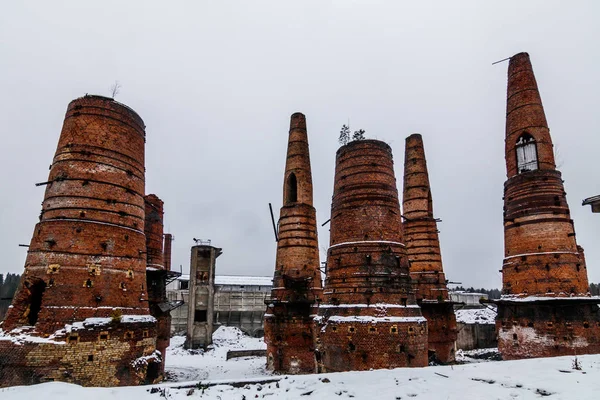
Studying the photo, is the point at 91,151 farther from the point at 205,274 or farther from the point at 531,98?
the point at 205,274

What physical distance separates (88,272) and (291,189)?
13.6 metres

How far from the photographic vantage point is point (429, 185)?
25.2 meters

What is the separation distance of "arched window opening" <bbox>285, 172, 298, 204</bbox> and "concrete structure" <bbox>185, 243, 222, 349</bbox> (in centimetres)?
1741

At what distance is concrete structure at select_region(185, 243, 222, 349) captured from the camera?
3647 cm

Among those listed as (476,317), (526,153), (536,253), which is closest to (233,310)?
(476,317)

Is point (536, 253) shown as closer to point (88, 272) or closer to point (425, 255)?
point (425, 255)

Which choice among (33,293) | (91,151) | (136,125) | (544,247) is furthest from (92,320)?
(544,247)

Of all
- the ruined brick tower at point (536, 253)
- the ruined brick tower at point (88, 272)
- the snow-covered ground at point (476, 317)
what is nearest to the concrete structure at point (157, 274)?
the ruined brick tower at point (88, 272)

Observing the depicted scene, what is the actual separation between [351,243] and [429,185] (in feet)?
38.4

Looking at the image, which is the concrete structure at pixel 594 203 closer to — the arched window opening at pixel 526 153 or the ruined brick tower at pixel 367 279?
the ruined brick tower at pixel 367 279

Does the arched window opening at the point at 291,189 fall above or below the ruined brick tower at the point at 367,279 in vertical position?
above

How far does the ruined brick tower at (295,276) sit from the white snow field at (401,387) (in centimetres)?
1328

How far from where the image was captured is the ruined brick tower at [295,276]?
20828 mm

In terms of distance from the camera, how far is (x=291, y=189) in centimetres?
2431
